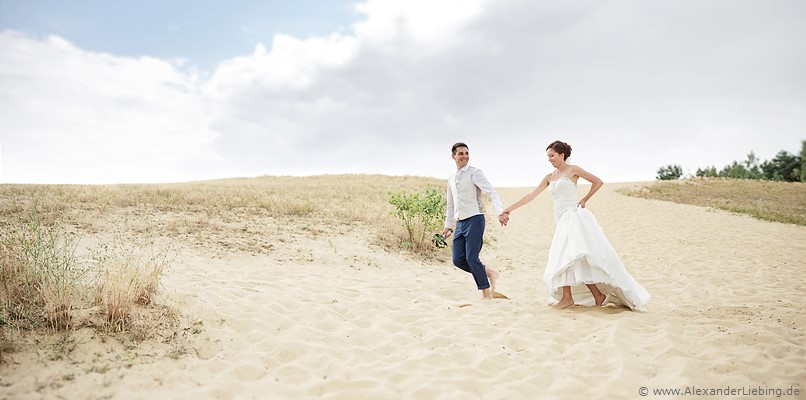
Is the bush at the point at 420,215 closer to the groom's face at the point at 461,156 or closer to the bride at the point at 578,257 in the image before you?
the groom's face at the point at 461,156

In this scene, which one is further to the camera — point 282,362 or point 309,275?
point 309,275

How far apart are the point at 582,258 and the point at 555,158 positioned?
1358 mm

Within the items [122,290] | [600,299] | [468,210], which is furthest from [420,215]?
[122,290]

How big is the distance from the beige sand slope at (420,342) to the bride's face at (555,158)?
1968 mm

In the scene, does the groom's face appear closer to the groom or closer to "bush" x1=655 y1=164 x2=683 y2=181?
the groom

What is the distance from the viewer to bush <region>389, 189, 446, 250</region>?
34.9ft

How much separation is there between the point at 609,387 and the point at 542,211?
1887cm

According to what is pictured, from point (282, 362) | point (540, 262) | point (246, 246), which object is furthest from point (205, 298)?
point (540, 262)

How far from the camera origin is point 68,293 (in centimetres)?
428

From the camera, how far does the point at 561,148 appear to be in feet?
19.2

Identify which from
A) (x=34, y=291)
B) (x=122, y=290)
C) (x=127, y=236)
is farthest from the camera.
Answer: (x=127, y=236)

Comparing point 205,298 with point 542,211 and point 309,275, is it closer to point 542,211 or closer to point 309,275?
point 309,275

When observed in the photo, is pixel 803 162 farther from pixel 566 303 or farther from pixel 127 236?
pixel 127 236

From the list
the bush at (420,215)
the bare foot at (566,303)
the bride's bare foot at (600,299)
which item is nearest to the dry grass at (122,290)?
the bare foot at (566,303)
